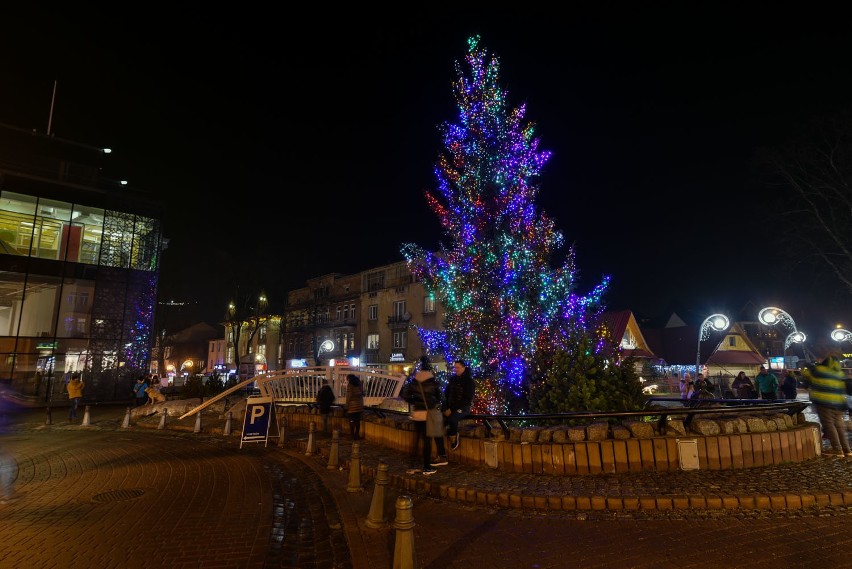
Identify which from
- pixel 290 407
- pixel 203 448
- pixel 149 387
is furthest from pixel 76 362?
pixel 203 448

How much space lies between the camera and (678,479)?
239 inches

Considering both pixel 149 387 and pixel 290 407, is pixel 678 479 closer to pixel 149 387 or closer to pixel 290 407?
pixel 290 407

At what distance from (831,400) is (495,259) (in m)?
7.35

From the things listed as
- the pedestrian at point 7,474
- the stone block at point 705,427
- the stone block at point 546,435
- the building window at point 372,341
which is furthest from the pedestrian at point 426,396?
the building window at point 372,341

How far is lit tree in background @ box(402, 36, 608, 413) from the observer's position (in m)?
12.3

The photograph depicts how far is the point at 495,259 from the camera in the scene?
497 inches

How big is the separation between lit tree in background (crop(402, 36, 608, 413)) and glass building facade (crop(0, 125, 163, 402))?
2304cm

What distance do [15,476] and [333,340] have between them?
4486cm

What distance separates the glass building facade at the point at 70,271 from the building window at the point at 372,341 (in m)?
22.9

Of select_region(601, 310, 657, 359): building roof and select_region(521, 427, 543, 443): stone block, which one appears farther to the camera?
select_region(601, 310, 657, 359): building roof

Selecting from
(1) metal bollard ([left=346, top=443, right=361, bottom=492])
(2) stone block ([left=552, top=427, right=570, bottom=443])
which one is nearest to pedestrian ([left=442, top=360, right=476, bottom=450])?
(2) stone block ([left=552, top=427, right=570, bottom=443])

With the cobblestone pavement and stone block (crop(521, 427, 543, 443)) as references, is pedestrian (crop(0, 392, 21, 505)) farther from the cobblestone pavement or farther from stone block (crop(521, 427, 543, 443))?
stone block (crop(521, 427, 543, 443))

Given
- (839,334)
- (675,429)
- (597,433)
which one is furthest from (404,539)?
(839,334)

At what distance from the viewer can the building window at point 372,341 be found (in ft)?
159
